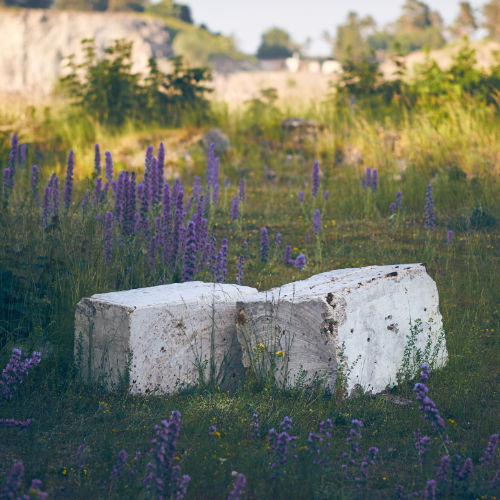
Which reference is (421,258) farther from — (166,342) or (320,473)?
(320,473)

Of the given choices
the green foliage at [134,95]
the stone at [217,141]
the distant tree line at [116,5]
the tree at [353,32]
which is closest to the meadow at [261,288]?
the stone at [217,141]

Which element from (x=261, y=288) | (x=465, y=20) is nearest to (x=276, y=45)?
(x=465, y=20)

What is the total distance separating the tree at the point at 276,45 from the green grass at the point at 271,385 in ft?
171

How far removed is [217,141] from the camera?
433 inches

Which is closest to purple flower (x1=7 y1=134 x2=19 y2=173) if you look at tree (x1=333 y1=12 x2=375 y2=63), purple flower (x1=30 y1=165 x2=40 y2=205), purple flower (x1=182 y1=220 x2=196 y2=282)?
purple flower (x1=30 y1=165 x2=40 y2=205)

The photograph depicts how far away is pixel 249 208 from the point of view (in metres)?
8.38

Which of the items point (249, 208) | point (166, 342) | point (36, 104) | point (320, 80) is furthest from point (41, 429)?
point (320, 80)

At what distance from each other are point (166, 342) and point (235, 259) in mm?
2652

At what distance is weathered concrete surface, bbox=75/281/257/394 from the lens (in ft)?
11.1

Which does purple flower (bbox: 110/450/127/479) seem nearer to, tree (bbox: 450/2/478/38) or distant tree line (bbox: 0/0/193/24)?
distant tree line (bbox: 0/0/193/24)

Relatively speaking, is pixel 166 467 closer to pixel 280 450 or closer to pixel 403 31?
pixel 280 450

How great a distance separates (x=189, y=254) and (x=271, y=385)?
1241 millimetres

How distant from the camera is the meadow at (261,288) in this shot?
8.30 feet

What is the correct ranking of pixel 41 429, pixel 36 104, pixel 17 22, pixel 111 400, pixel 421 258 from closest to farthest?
pixel 41 429, pixel 111 400, pixel 421 258, pixel 36 104, pixel 17 22
